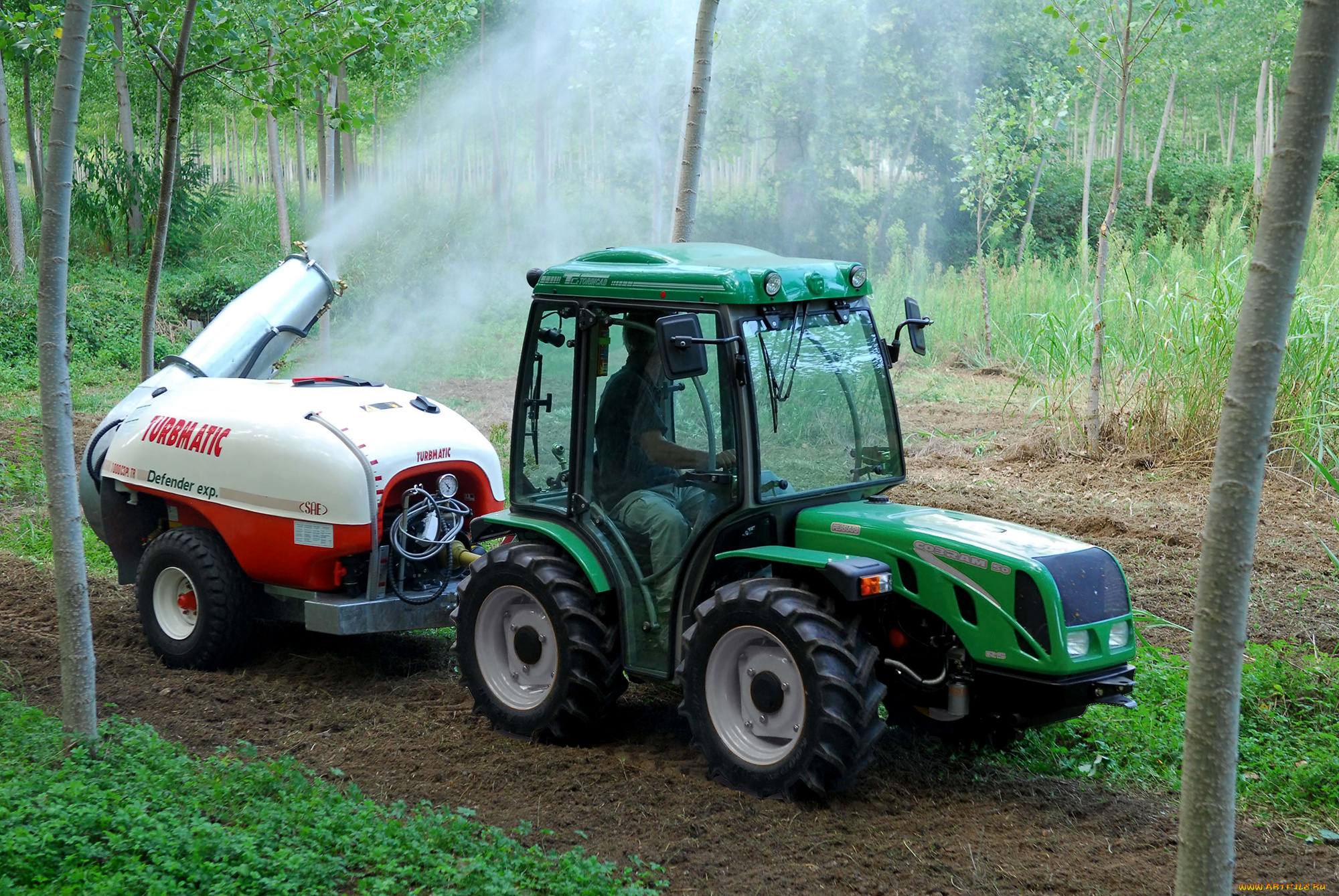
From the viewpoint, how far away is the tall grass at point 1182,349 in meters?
8.99

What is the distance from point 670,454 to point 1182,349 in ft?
21.2

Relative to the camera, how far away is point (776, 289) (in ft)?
15.3

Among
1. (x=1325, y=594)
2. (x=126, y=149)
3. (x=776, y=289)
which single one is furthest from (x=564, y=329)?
(x=126, y=149)

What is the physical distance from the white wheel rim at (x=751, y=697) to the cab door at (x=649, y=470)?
355 mm

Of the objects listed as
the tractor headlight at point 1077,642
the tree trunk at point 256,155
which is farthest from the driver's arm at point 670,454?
the tree trunk at point 256,155

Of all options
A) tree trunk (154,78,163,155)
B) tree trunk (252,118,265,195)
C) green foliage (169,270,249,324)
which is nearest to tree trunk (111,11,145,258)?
tree trunk (154,78,163,155)

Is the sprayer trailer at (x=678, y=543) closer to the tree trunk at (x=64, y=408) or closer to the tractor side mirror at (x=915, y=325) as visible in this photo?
the tractor side mirror at (x=915, y=325)

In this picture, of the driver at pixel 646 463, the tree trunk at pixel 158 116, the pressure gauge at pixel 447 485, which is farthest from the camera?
the tree trunk at pixel 158 116

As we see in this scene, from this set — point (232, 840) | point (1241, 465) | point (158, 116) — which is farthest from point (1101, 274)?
Result: point (158, 116)

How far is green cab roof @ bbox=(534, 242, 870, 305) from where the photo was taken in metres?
4.68

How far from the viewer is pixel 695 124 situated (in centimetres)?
748

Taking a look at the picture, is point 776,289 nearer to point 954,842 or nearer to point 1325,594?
point 954,842

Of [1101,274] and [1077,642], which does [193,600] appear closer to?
[1077,642]

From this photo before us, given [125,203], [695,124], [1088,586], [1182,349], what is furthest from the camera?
[125,203]
